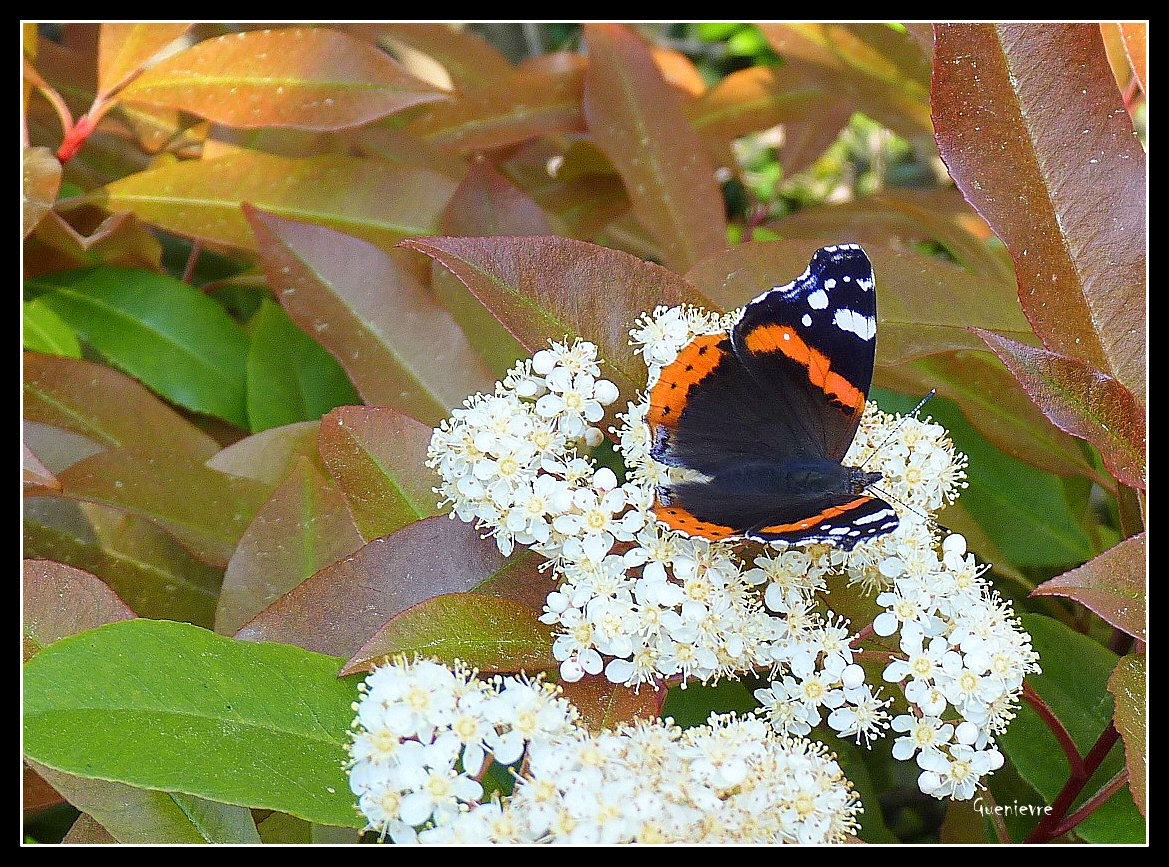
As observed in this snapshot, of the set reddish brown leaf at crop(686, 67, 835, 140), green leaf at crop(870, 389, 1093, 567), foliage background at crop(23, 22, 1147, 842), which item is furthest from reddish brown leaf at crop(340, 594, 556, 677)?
reddish brown leaf at crop(686, 67, 835, 140)

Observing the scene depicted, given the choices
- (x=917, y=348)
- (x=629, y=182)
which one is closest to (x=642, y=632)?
(x=917, y=348)

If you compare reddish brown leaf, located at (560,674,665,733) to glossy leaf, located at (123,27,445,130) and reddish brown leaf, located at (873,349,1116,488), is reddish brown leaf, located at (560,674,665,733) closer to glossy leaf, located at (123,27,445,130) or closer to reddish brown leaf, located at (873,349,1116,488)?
reddish brown leaf, located at (873,349,1116,488)

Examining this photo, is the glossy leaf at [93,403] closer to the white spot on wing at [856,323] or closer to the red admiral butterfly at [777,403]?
the red admiral butterfly at [777,403]

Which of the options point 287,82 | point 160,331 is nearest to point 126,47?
point 287,82

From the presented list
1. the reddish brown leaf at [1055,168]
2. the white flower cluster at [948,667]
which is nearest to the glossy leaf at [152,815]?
the white flower cluster at [948,667]

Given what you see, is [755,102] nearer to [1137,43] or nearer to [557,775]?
[1137,43]
